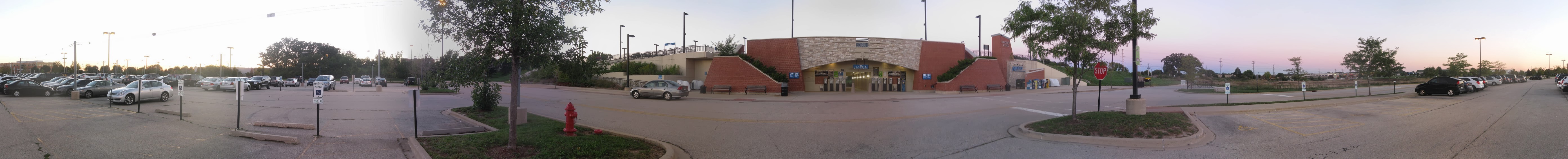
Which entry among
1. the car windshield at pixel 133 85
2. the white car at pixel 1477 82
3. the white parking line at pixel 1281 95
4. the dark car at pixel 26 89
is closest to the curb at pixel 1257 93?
the white parking line at pixel 1281 95

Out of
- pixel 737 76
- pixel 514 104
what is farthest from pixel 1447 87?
pixel 514 104

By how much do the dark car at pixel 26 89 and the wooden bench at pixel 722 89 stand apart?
23315mm

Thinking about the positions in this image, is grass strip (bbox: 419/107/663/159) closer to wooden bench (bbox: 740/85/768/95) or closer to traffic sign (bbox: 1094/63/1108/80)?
traffic sign (bbox: 1094/63/1108/80)

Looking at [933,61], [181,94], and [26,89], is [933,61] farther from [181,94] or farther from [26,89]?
[26,89]

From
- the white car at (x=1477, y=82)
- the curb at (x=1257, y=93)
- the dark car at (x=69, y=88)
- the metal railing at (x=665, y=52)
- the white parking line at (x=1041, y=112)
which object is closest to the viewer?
the white parking line at (x=1041, y=112)

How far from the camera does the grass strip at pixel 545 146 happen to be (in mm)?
6031

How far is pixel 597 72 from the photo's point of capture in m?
8.08

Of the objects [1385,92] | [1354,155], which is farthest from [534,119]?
[1385,92]

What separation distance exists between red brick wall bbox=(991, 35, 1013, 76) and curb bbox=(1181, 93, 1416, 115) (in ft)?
61.8

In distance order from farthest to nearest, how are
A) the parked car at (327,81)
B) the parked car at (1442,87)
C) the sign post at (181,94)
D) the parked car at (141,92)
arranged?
1. the parked car at (1442,87)
2. the parked car at (327,81)
3. the parked car at (141,92)
4. the sign post at (181,94)

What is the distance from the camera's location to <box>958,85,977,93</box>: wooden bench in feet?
97.1

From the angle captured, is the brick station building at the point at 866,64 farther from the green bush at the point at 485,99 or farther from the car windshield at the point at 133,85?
the car windshield at the point at 133,85

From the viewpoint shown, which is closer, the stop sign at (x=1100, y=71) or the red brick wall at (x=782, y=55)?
the stop sign at (x=1100, y=71)

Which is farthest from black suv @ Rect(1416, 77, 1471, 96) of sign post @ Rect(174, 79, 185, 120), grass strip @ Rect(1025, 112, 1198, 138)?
sign post @ Rect(174, 79, 185, 120)
